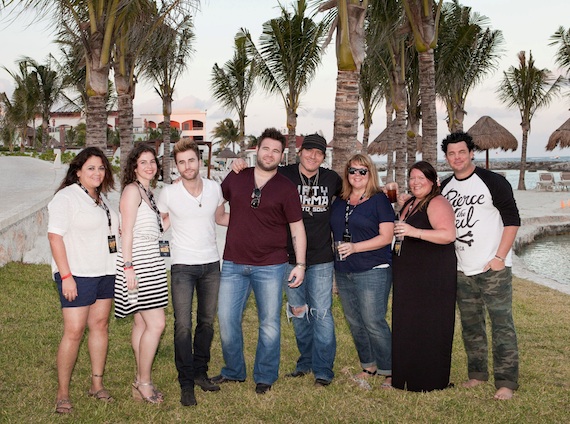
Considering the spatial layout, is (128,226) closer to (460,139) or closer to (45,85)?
(460,139)

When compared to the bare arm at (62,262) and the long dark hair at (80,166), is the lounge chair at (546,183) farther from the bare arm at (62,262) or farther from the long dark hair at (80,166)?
the bare arm at (62,262)

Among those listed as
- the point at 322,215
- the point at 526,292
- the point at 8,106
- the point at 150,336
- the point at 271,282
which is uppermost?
the point at 8,106

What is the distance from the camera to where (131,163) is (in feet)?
14.8

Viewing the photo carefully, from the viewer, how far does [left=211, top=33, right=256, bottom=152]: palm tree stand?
106 feet

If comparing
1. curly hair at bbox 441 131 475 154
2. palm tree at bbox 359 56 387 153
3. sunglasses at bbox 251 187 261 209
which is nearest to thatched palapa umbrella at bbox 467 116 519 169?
palm tree at bbox 359 56 387 153

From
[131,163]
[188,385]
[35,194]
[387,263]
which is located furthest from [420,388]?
[35,194]

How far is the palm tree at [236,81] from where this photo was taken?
32312mm

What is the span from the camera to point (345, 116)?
8.44 metres

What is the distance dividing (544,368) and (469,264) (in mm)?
1734

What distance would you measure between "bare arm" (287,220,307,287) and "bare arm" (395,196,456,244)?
741 mm

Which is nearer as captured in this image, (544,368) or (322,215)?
(322,215)

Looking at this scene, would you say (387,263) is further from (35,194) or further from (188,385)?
(35,194)

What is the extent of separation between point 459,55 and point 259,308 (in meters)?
17.8

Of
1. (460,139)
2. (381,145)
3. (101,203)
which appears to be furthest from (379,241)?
(381,145)
